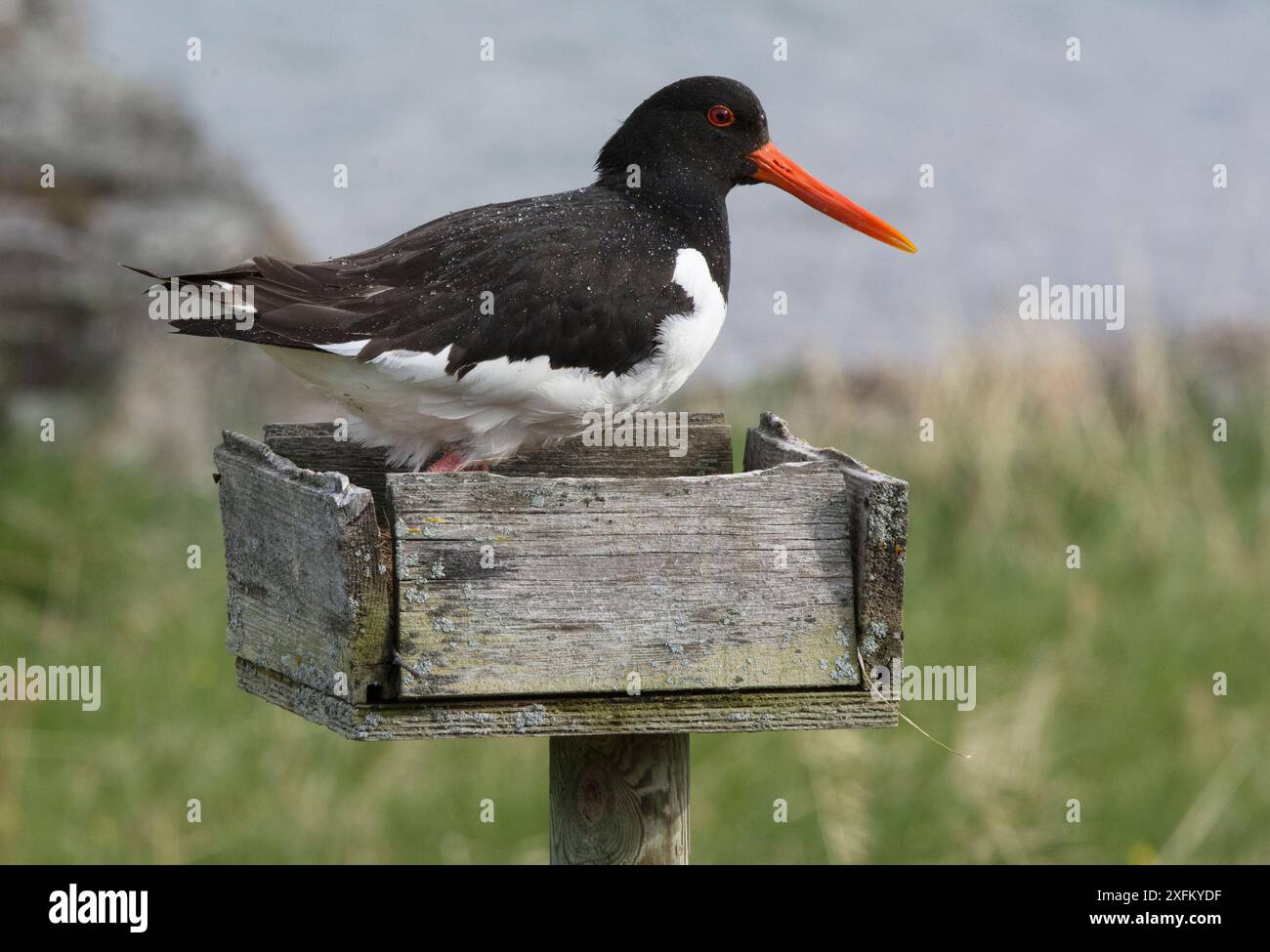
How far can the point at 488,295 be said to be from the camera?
168 inches

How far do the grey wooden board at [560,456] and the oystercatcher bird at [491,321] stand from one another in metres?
0.15

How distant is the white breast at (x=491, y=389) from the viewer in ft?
13.9

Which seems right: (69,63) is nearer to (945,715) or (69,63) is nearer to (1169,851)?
(945,715)

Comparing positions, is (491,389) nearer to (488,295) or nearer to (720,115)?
(488,295)

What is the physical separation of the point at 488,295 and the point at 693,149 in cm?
109

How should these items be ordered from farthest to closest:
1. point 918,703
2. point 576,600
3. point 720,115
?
point 918,703 → point 720,115 → point 576,600

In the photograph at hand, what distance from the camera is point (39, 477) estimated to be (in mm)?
8992

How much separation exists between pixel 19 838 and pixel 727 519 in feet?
14.7

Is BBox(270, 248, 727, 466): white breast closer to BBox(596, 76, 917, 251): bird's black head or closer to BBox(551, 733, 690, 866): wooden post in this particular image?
BBox(596, 76, 917, 251): bird's black head

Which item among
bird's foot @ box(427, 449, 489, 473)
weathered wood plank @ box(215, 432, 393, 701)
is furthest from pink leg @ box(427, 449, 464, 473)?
weathered wood plank @ box(215, 432, 393, 701)

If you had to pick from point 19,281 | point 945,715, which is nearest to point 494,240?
point 945,715

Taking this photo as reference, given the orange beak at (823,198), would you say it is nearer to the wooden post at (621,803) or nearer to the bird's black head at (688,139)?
the bird's black head at (688,139)

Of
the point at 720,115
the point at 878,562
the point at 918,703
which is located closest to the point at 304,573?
the point at 878,562

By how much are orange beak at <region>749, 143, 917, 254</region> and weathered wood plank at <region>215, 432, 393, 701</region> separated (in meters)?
2.08
